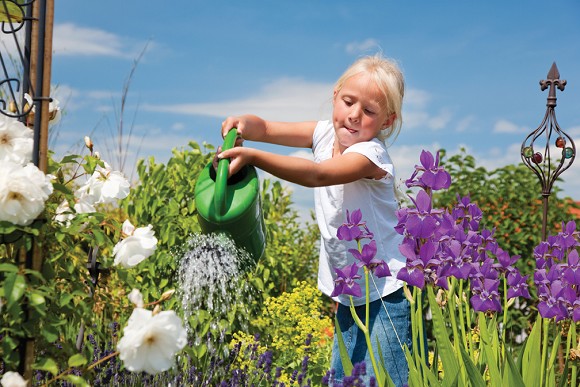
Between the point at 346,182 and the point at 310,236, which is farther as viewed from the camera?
the point at 310,236

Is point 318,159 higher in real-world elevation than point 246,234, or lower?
higher

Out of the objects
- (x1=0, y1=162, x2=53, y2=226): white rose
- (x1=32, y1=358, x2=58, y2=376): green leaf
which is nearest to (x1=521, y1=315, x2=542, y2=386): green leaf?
(x1=32, y1=358, x2=58, y2=376): green leaf

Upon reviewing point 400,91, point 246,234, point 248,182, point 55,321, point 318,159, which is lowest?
point 55,321

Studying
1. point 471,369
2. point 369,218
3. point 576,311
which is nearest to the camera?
point 471,369

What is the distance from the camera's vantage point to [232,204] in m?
2.35

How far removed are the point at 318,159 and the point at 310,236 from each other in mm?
2081

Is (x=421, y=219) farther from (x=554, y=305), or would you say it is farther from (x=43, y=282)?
(x=43, y=282)

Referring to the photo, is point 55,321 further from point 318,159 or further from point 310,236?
point 310,236

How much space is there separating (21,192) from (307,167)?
101cm

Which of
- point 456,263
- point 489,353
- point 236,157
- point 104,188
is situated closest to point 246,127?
point 236,157

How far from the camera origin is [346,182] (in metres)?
2.61

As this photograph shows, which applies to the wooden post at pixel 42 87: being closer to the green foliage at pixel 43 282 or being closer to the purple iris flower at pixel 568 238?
the green foliage at pixel 43 282

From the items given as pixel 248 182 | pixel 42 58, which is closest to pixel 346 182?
pixel 248 182

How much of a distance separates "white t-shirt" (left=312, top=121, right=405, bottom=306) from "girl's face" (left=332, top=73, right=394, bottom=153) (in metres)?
0.06
